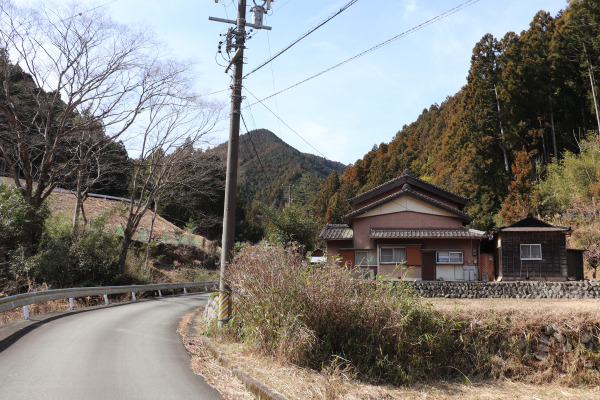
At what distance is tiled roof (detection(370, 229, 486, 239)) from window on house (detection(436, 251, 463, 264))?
1117 millimetres

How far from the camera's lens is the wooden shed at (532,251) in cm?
2131

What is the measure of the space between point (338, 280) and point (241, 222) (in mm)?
39732

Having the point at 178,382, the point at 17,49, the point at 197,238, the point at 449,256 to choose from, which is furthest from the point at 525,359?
the point at 197,238

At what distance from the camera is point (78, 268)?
17.0 m

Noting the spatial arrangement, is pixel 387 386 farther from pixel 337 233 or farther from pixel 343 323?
pixel 337 233

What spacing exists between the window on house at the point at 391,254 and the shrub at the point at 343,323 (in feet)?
51.6

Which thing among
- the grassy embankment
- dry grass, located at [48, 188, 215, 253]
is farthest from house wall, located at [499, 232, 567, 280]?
dry grass, located at [48, 188, 215, 253]

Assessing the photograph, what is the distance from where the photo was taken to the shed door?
2288 centimetres

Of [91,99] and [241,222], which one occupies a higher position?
[91,99]

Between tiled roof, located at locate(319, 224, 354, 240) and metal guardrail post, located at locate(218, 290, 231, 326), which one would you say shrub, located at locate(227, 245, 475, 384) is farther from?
tiled roof, located at locate(319, 224, 354, 240)

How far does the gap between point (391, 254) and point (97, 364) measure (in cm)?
1870

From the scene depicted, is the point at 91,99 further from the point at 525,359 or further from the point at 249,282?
the point at 525,359

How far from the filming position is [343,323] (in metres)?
6.64

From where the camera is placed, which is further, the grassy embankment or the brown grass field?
the grassy embankment
